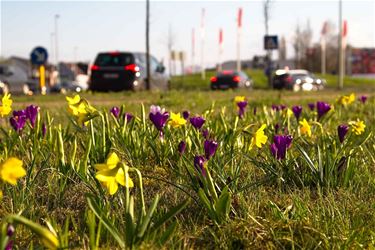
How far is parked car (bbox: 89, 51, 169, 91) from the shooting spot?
17.4 metres

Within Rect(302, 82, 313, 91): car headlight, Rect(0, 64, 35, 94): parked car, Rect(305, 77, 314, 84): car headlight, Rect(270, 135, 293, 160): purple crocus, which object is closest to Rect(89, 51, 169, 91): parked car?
Rect(302, 82, 313, 91): car headlight

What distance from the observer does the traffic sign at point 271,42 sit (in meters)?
22.8

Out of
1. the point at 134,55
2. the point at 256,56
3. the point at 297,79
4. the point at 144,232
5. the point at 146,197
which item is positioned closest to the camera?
the point at 144,232

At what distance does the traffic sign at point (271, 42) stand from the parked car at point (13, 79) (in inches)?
526

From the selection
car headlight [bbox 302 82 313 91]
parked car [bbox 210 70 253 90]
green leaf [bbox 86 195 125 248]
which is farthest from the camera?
car headlight [bbox 302 82 313 91]

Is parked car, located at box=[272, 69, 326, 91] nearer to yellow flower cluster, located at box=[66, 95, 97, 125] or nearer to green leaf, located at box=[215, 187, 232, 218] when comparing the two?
yellow flower cluster, located at box=[66, 95, 97, 125]

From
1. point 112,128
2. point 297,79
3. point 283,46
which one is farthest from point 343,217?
point 283,46

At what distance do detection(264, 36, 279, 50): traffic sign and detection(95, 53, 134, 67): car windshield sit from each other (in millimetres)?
7462

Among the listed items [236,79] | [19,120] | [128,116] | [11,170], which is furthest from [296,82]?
[11,170]

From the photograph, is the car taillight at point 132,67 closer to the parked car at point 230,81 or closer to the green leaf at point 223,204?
the parked car at point 230,81

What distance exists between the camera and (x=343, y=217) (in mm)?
2221

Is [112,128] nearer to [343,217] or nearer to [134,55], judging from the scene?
[343,217]

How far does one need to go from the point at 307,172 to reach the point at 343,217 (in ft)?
2.15

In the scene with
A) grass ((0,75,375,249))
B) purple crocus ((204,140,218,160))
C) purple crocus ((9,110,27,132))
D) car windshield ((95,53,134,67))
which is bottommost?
grass ((0,75,375,249))
